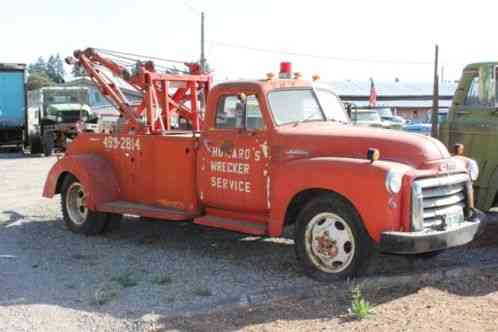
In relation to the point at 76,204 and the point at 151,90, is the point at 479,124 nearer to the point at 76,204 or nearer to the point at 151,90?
the point at 151,90

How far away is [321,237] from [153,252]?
7.61ft

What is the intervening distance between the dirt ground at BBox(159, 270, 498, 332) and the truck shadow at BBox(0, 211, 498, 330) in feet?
0.14

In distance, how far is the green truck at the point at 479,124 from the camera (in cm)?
773

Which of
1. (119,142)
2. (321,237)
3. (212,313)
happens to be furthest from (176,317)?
(119,142)

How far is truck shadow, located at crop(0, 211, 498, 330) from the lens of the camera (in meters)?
5.73

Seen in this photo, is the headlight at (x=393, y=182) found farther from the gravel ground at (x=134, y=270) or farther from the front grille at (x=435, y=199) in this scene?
the gravel ground at (x=134, y=270)

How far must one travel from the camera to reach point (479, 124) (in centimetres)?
791

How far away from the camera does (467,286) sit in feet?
19.8

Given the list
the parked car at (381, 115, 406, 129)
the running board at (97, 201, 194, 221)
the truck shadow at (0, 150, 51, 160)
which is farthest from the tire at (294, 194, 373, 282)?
the parked car at (381, 115, 406, 129)

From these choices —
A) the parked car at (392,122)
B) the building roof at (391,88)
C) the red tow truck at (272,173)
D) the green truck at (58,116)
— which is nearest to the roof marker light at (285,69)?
the red tow truck at (272,173)

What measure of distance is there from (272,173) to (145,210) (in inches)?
78.4

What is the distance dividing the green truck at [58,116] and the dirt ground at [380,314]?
17883 mm

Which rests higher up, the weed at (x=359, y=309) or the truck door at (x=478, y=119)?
the truck door at (x=478, y=119)

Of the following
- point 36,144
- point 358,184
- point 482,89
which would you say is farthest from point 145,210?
point 36,144
